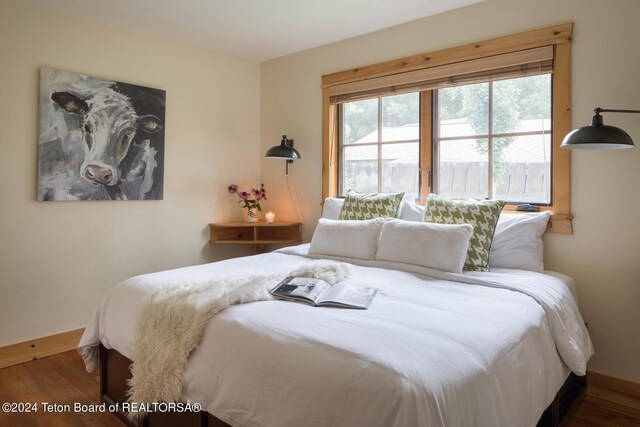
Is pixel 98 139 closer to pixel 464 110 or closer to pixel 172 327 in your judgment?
pixel 172 327

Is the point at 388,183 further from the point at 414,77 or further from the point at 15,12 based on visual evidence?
the point at 15,12

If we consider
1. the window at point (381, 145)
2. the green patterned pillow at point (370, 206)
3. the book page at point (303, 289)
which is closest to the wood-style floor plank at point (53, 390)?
the book page at point (303, 289)

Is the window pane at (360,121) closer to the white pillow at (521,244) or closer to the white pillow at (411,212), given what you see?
the white pillow at (411,212)

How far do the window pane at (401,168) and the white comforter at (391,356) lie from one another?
1.34 m

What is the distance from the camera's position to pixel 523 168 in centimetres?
276

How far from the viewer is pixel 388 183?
3.44 meters

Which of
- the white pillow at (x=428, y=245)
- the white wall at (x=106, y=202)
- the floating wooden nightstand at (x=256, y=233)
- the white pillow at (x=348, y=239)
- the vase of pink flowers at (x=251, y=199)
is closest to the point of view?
the white pillow at (x=428, y=245)

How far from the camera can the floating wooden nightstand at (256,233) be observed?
149 inches

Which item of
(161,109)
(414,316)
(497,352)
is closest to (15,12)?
(161,109)

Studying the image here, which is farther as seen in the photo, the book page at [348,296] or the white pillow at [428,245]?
the white pillow at [428,245]

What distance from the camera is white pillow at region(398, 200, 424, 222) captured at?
2.88 meters

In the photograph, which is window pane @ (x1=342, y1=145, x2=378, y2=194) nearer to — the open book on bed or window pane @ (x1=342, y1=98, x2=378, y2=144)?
window pane @ (x1=342, y1=98, x2=378, y2=144)

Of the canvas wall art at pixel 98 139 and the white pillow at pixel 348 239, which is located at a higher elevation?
the canvas wall art at pixel 98 139

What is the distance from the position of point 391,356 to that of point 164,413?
108 centimetres
